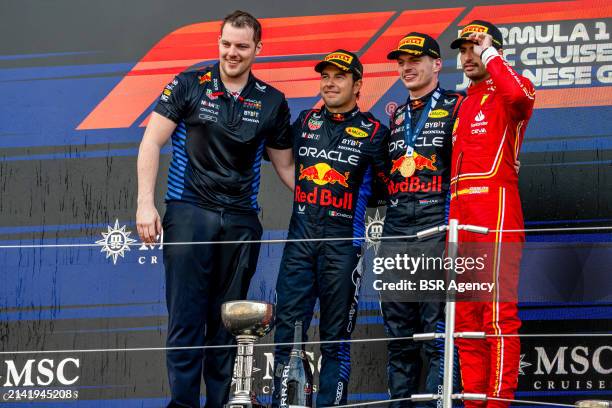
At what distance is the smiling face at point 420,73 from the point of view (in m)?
4.30

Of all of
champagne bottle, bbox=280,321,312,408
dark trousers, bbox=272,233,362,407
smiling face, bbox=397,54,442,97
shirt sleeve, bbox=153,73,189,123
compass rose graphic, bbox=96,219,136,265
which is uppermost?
smiling face, bbox=397,54,442,97

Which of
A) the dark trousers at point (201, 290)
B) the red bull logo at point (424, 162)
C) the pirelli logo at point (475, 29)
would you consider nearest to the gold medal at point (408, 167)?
the red bull logo at point (424, 162)

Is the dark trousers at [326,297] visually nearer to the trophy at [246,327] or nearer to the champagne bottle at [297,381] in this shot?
the champagne bottle at [297,381]

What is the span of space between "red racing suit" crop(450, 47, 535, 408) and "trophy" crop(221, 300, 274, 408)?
0.68 meters

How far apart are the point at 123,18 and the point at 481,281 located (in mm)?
2511

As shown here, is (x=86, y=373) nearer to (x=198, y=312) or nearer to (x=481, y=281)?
(x=198, y=312)

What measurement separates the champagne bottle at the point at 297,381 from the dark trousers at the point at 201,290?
0.96 feet

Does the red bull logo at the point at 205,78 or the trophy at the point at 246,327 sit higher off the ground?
the red bull logo at the point at 205,78

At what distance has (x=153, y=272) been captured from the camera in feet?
16.2

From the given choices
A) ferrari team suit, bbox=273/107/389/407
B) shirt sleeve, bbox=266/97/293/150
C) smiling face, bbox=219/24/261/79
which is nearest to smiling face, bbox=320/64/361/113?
ferrari team suit, bbox=273/107/389/407

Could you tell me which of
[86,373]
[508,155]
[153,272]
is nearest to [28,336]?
[86,373]

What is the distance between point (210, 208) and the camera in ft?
14.0

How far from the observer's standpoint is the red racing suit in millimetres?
3629

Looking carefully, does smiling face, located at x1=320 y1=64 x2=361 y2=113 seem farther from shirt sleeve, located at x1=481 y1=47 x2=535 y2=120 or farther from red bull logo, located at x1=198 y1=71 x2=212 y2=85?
shirt sleeve, located at x1=481 y1=47 x2=535 y2=120
